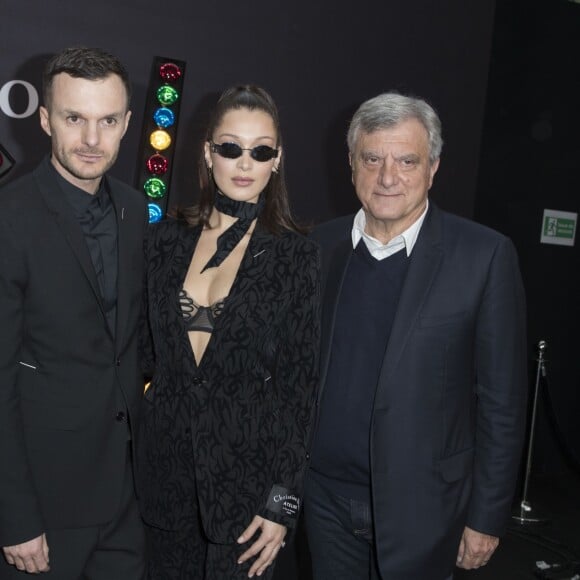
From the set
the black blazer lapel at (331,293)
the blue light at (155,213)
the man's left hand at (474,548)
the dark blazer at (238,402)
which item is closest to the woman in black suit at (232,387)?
the dark blazer at (238,402)

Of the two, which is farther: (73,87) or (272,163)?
(272,163)

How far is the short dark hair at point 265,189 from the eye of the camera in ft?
7.38

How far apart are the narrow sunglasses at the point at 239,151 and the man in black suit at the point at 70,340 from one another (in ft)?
0.97

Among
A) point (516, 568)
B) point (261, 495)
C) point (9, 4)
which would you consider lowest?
point (516, 568)

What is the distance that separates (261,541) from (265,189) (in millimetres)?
1070

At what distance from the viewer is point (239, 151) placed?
7.32ft

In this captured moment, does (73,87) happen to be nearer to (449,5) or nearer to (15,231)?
(15,231)

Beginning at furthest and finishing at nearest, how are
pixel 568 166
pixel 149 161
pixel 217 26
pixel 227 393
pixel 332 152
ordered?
pixel 568 166
pixel 332 152
pixel 217 26
pixel 149 161
pixel 227 393

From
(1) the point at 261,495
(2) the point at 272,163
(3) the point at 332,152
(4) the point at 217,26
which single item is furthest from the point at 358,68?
(1) the point at 261,495

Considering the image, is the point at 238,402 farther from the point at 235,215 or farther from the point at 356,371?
the point at 235,215

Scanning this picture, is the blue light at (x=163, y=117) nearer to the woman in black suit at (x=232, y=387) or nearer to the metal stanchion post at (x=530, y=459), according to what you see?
the woman in black suit at (x=232, y=387)

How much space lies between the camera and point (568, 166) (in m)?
5.98

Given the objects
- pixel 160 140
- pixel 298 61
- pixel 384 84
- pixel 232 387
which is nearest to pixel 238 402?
pixel 232 387

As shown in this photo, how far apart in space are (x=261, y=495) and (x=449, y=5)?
4.09 metres
